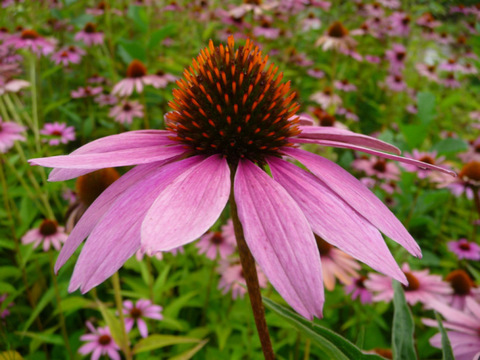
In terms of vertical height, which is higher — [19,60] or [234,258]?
[19,60]

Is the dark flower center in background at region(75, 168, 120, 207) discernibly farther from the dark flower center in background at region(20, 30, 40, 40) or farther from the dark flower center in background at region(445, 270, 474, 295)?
the dark flower center in background at region(20, 30, 40, 40)

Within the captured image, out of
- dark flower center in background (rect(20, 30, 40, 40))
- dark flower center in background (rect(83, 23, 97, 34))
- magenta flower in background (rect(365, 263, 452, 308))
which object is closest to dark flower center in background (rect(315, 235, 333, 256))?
magenta flower in background (rect(365, 263, 452, 308))

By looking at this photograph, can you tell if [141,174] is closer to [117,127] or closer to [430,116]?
[430,116]

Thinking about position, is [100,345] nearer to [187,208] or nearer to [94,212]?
[94,212]

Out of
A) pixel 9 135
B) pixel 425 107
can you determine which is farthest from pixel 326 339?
pixel 9 135

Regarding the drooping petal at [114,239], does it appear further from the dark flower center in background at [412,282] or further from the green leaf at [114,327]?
the dark flower center in background at [412,282]

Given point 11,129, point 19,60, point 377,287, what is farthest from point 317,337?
point 19,60
